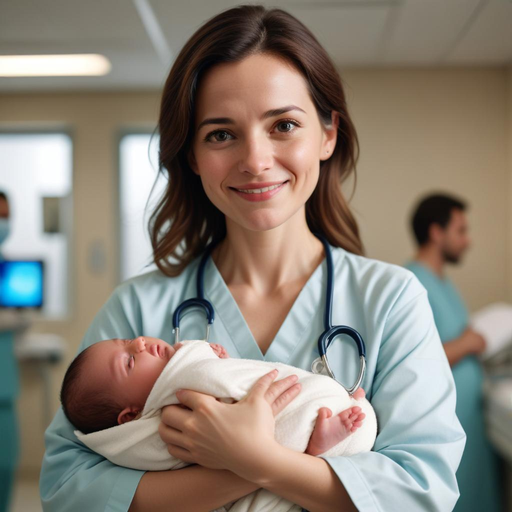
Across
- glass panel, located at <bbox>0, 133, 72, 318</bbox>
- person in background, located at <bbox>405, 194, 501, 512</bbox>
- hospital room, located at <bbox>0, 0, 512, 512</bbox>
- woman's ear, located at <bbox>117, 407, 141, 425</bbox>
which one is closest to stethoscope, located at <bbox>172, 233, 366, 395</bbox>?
hospital room, located at <bbox>0, 0, 512, 512</bbox>

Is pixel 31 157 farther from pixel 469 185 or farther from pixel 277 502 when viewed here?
pixel 277 502

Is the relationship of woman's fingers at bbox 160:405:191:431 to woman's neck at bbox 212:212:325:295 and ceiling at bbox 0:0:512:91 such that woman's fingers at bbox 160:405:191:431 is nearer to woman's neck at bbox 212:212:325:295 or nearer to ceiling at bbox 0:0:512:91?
woman's neck at bbox 212:212:325:295

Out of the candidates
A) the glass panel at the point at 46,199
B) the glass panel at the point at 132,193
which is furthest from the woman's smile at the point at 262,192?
the glass panel at the point at 46,199

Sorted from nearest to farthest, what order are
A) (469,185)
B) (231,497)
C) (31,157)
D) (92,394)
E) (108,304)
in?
1. (231,497)
2. (92,394)
3. (108,304)
4. (469,185)
5. (31,157)

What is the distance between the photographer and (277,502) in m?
0.79

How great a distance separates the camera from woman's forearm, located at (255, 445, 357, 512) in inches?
29.0

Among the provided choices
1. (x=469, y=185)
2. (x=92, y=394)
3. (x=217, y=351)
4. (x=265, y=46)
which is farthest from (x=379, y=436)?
(x=469, y=185)

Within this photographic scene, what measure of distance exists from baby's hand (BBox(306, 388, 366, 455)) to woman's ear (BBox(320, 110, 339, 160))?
49 centimetres

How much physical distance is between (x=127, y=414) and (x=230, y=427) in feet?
0.73

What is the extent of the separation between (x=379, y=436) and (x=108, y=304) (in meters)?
0.52

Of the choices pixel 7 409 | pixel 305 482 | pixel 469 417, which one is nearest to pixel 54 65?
pixel 7 409

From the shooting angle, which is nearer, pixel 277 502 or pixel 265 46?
pixel 277 502

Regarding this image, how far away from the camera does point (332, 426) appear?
0.78 metres

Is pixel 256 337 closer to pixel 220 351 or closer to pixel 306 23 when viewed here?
pixel 220 351
